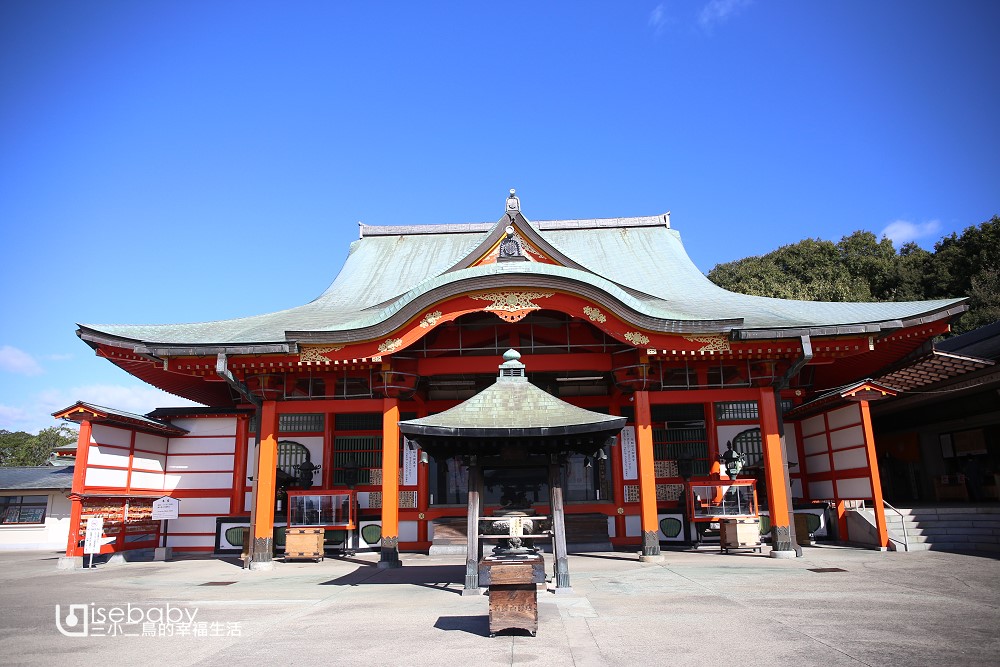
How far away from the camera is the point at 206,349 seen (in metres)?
14.5

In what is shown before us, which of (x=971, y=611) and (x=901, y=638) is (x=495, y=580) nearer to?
(x=901, y=638)

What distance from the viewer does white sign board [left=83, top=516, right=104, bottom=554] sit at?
1558 centimetres

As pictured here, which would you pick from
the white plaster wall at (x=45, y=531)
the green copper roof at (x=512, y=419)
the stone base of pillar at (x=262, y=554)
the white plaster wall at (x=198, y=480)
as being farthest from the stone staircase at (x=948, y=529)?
the white plaster wall at (x=45, y=531)

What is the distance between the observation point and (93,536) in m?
15.7

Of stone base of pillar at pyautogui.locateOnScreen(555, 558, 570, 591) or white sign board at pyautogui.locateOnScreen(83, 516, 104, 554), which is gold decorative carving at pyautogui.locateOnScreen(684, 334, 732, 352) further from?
white sign board at pyautogui.locateOnScreen(83, 516, 104, 554)

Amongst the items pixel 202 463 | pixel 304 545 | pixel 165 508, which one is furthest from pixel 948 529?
pixel 165 508

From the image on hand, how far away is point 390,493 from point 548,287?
610cm

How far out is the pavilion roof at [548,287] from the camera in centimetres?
1452

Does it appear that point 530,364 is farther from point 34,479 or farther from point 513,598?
point 34,479

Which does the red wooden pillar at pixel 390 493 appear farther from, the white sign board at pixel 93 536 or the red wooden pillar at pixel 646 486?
the white sign board at pixel 93 536

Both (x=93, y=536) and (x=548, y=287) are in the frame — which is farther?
(x=93, y=536)

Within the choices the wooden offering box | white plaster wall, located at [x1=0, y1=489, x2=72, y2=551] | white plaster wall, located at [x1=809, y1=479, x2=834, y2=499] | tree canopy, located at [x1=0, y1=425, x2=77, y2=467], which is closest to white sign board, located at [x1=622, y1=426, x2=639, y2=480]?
white plaster wall, located at [x1=809, y1=479, x2=834, y2=499]

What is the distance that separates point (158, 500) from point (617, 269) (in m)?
16.0

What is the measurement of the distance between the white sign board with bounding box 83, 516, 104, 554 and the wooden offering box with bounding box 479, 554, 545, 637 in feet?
42.4
